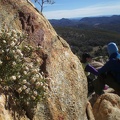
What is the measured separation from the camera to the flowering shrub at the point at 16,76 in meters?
5.18

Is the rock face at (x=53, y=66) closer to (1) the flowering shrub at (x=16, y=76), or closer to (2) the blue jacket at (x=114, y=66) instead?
(1) the flowering shrub at (x=16, y=76)

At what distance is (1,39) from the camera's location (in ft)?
17.8

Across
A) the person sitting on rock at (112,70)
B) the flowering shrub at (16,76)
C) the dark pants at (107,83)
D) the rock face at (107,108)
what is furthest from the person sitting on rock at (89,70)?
the flowering shrub at (16,76)

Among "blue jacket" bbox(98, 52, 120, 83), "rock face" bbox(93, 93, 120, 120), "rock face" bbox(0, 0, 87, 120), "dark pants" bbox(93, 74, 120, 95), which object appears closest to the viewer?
"rock face" bbox(0, 0, 87, 120)

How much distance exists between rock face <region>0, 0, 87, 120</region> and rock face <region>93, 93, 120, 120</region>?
64.0 inches

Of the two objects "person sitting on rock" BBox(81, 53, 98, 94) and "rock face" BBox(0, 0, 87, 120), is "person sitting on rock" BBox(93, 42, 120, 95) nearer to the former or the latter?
"person sitting on rock" BBox(81, 53, 98, 94)

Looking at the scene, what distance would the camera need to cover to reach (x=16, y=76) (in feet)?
16.9

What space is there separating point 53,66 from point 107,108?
3.21 m

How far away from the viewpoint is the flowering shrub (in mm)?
5180

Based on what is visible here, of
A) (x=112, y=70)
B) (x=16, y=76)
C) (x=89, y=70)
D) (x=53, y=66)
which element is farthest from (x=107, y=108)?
(x=16, y=76)

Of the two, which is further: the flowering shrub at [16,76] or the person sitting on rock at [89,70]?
the person sitting on rock at [89,70]

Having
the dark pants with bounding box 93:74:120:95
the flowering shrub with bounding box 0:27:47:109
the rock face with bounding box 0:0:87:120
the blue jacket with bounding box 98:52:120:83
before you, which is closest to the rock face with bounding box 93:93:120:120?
the dark pants with bounding box 93:74:120:95

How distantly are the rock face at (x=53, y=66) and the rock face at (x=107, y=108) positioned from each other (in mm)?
1625

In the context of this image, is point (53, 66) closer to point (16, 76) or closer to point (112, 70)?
point (16, 76)
